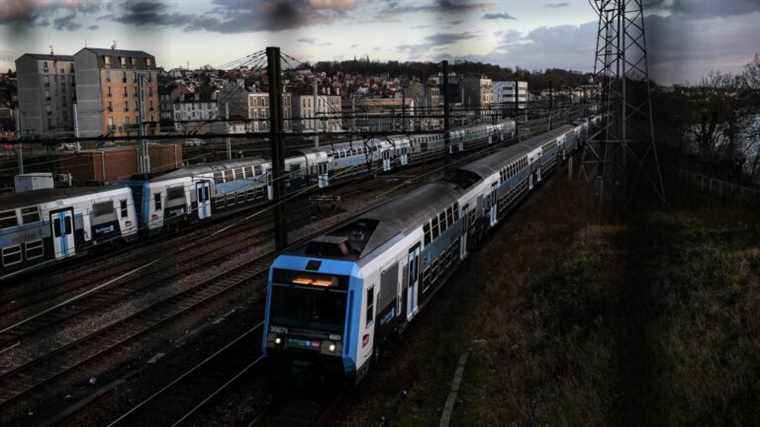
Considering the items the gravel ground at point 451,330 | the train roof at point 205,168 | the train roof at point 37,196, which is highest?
the train roof at point 205,168

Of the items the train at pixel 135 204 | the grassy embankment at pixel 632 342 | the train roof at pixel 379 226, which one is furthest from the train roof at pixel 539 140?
the train roof at pixel 379 226

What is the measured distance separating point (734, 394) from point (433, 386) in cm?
416

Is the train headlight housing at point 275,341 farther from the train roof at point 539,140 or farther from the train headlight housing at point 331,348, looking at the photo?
the train roof at point 539,140

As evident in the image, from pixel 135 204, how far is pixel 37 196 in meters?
4.13

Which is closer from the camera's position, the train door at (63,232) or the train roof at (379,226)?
the train roof at (379,226)

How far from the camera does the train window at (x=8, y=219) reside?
16.1 meters

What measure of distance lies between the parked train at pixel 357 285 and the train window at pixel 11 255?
10415 mm

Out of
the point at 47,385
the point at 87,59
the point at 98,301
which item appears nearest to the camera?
the point at 87,59

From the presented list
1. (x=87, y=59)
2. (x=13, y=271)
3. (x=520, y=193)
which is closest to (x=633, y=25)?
(x=87, y=59)

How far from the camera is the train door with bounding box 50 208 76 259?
17.9m

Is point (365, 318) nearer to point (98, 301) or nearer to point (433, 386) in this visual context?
point (433, 386)

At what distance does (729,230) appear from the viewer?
16.0 m

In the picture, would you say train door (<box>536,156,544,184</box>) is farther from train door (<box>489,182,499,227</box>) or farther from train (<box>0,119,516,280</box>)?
train door (<box>489,182,499,227</box>)

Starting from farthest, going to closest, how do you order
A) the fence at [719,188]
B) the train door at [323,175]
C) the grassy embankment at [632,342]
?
the train door at [323,175] < the fence at [719,188] < the grassy embankment at [632,342]
